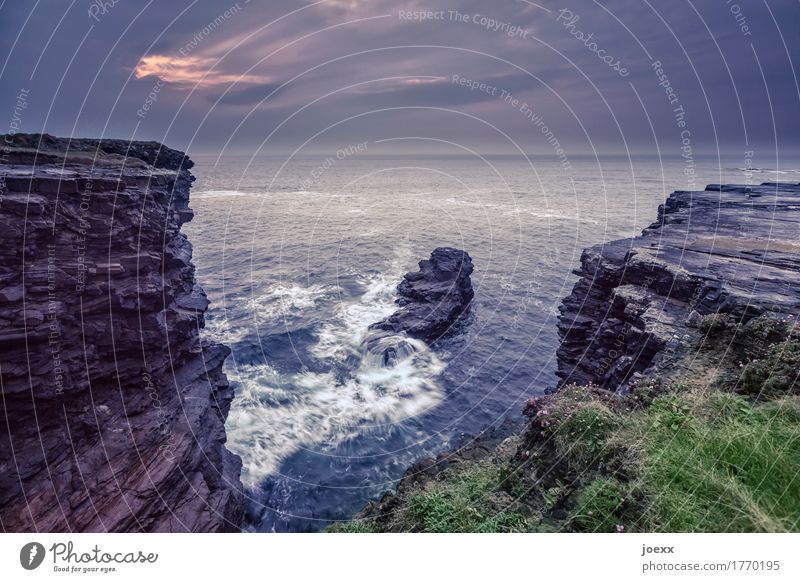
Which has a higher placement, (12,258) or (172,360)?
(12,258)

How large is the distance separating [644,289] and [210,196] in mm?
123503

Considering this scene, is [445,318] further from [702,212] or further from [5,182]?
[5,182]

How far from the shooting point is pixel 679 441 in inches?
286

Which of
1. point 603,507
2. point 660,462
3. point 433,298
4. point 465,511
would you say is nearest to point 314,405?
point 433,298

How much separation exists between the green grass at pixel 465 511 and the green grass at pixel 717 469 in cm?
206

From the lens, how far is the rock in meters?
39.8

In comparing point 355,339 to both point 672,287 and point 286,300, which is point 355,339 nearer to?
point 286,300

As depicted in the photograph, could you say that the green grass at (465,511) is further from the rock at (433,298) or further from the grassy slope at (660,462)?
the rock at (433,298)

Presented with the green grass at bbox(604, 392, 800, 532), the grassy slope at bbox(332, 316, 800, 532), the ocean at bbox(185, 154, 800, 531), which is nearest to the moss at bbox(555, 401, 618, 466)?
the grassy slope at bbox(332, 316, 800, 532)

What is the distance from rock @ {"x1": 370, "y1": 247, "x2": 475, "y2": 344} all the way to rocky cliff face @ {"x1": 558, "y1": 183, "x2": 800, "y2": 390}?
18.5 m

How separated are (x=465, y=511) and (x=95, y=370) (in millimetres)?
15635

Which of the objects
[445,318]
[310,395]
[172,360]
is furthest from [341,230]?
[172,360]

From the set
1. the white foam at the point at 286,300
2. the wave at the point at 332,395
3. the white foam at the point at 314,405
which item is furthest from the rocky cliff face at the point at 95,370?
the white foam at the point at 286,300

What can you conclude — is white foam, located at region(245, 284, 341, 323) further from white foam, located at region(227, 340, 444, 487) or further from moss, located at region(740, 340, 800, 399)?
moss, located at region(740, 340, 800, 399)
